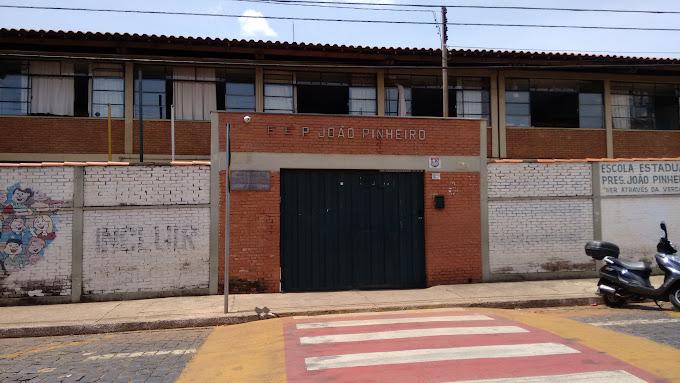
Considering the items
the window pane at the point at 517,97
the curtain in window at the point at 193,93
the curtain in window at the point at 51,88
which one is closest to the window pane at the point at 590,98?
the window pane at the point at 517,97

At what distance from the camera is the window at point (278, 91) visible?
1584 centimetres

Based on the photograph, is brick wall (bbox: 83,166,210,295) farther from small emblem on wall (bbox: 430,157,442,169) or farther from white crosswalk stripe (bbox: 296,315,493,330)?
small emblem on wall (bbox: 430,157,442,169)

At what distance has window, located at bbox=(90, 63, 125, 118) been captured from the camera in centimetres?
1484

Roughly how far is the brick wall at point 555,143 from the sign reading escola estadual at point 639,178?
17.7 feet

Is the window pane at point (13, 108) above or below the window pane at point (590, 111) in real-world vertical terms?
below

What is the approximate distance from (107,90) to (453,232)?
36.2 ft

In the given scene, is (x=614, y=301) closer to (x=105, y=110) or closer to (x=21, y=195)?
(x=21, y=195)

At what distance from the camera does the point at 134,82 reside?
14969 millimetres

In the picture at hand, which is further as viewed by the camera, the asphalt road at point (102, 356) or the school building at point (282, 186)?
the school building at point (282, 186)

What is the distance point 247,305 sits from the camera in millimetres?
8789

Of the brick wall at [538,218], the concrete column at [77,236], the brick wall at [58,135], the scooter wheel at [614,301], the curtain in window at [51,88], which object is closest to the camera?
the scooter wheel at [614,301]

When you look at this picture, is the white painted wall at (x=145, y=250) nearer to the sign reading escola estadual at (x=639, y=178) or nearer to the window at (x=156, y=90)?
the window at (x=156, y=90)

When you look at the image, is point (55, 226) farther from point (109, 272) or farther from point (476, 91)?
point (476, 91)

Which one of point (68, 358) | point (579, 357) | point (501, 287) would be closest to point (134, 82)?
point (68, 358)
